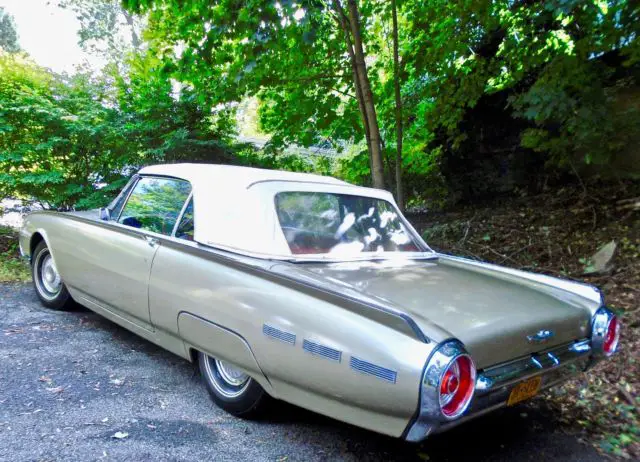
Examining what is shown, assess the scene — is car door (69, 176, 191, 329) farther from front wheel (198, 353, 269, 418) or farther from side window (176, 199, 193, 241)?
front wheel (198, 353, 269, 418)

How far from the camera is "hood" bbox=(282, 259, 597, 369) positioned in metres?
1.99

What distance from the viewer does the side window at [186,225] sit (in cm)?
298

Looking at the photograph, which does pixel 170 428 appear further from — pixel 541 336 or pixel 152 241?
pixel 541 336

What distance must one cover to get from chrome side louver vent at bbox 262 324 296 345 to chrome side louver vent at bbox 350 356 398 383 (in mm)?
331

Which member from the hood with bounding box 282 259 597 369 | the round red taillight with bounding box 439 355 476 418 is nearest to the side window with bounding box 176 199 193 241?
the hood with bounding box 282 259 597 369

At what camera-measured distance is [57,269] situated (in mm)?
4031

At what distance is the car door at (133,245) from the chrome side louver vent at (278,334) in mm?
1151

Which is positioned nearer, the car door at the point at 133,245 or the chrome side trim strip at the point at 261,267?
the chrome side trim strip at the point at 261,267

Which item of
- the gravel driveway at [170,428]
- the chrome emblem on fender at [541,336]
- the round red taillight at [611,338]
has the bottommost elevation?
the gravel driveway at [170,428]

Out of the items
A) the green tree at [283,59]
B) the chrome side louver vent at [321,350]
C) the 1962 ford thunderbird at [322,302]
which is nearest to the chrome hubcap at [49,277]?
the 1962 ford thunderbird at [322,302]

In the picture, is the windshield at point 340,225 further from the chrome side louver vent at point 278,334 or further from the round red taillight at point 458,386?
the round red taillight at point 458,386

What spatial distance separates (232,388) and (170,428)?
38 centimetres

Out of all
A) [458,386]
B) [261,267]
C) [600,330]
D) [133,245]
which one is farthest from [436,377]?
[133,245]

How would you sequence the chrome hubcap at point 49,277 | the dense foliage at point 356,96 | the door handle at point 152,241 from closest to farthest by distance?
the door handle at point 152,241, the chrome hubcap at point 49,277, the dense foliage at point 356,96
